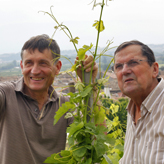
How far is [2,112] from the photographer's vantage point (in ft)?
4.55

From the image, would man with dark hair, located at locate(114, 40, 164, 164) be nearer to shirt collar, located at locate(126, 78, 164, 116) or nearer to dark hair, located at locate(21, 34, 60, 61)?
shirt collar, located at locate(126, 78, 164, 116)

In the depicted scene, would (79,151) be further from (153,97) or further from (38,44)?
(38,44)

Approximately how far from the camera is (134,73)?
1.31 m

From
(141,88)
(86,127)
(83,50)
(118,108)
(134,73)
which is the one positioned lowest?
(118,108)

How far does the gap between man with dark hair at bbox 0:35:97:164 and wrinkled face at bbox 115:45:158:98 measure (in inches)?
18.1

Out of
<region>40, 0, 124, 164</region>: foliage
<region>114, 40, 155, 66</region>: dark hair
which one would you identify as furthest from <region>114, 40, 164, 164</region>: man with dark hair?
<region>40, 0, 124, 164</region>: foliage

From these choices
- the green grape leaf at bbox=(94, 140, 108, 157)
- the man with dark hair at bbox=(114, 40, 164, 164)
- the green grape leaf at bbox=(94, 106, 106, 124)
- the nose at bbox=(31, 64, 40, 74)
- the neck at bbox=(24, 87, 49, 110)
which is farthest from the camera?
the neck at bbox=(24, 87, 49, 110)

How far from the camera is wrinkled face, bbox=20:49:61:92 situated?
1.40m

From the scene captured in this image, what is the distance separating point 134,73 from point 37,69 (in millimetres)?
662

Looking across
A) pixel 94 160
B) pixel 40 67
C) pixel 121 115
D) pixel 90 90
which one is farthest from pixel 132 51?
pixel 121 115

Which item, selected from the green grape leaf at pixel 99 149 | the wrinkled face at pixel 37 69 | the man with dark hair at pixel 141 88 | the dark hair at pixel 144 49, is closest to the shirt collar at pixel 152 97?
the man with dark hair at pixel 141 88

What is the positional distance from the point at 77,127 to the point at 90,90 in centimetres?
19

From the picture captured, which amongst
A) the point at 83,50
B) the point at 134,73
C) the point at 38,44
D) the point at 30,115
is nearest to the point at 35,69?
the point at 38,44

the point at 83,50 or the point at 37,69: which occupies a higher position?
the point at 83,50
